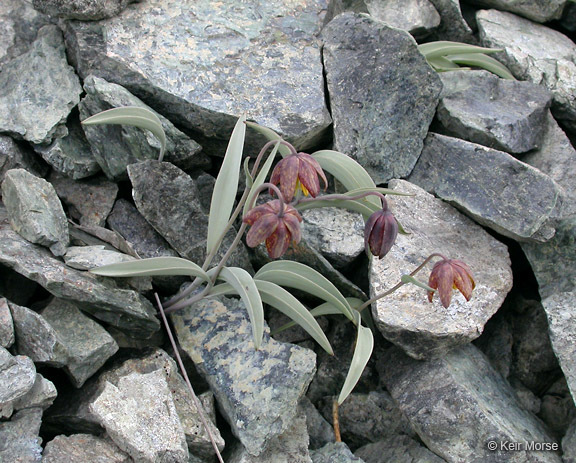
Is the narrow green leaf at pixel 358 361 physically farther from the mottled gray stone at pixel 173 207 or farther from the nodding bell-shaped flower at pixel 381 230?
the mottled gray stone at pixel 173 207

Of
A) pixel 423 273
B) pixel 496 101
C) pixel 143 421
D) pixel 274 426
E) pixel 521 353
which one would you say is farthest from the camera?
pixel 496 101

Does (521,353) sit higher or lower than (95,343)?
lower

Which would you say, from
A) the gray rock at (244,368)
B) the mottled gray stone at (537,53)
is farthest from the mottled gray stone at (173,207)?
the mottled gray stone at (537,53)

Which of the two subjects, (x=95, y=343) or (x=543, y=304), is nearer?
(x=95, y=343)

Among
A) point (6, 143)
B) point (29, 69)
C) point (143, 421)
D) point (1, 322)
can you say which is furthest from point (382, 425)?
point (29, 69)

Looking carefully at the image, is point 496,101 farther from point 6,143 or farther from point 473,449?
point 6,143

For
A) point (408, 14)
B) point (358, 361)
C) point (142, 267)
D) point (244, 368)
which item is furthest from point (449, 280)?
point (408, 14)

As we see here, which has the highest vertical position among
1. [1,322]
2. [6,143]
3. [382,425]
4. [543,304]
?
[6,143]

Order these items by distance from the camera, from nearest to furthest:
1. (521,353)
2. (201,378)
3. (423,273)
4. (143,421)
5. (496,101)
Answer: (143,421), (201,378), (423,273), (521,353), (496,101)
